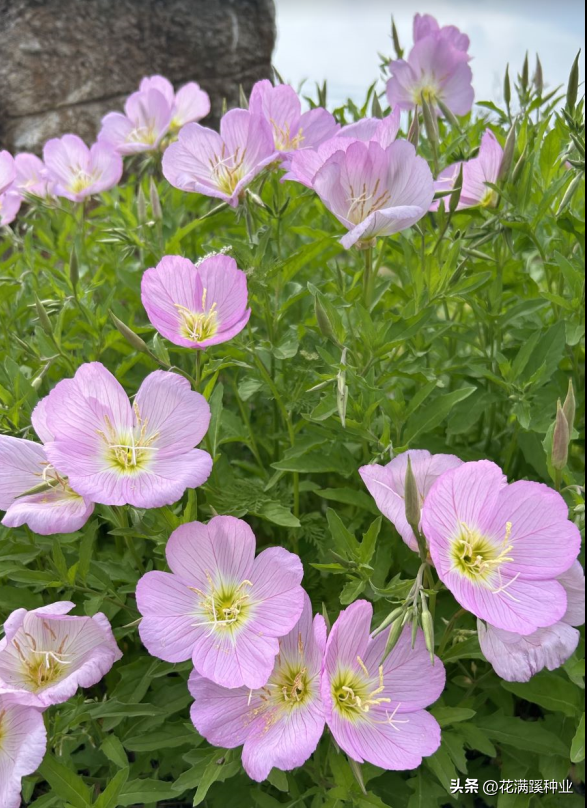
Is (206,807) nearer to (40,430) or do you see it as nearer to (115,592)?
(115,592)

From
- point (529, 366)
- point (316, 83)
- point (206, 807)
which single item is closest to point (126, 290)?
point (316, 83)

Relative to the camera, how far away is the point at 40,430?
113 cm

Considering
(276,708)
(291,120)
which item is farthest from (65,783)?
(291,120)

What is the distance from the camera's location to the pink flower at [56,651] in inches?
42.7

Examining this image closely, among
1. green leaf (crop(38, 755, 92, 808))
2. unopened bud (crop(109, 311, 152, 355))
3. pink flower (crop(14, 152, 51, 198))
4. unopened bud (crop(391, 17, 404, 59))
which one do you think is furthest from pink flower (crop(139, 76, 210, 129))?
green leaf (crop(38, 755, 92, 808))

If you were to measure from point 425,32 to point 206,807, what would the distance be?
Result: 1719 millimetres

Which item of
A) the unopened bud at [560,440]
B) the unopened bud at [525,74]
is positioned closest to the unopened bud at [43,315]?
the unopened bud at [560,440]

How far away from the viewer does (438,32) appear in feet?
5.88

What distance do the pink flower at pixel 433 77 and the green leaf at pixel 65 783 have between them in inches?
59.5

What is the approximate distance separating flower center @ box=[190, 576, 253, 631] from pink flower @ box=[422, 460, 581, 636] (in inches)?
11.8

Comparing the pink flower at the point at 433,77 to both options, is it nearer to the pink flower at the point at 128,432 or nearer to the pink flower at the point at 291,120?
the pink flower at the point at 291,120

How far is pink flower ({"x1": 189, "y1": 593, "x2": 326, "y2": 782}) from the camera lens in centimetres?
98

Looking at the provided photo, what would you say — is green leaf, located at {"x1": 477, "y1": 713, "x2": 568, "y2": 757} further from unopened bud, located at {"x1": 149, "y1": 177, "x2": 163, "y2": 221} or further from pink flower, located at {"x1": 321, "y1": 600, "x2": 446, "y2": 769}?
unopened bud, located at {"x1": 149, "y1": 177, "x2": 163, "y2": 221}

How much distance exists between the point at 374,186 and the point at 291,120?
0.40 meters
